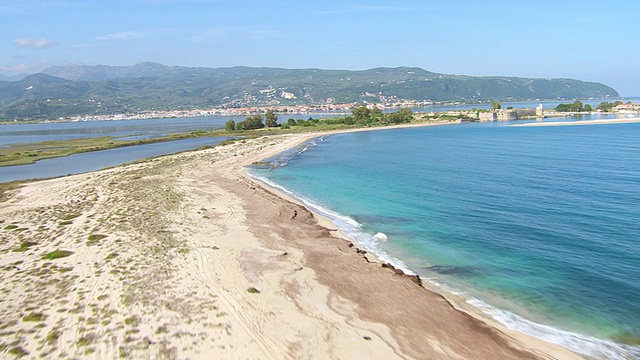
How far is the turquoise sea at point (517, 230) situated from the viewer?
13562 millimetres

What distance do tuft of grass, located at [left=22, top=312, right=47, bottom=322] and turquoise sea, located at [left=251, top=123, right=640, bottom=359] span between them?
12.7 metres

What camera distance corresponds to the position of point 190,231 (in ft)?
71.6

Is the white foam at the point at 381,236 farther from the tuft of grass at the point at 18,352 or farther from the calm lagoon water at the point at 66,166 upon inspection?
the calm lagoon water at the point at 66,166

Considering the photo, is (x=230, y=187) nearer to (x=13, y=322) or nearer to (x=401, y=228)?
(x=401, y=228)

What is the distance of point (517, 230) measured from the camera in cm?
2188

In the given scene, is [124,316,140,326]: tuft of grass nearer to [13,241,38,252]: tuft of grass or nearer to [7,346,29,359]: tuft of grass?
[7,346,29,359]: tuft of grass

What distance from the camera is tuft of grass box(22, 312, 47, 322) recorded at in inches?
490

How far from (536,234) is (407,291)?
10370 mm

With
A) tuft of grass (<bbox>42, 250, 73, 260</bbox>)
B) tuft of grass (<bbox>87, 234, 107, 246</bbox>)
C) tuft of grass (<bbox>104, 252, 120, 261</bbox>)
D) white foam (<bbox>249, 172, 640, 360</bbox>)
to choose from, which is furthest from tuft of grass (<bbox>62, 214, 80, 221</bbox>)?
white foam (<bbox>249, 172, 640, 360</bbox>)

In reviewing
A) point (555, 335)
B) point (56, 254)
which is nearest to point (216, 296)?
point (56, 254)

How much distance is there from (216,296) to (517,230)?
16.0 m

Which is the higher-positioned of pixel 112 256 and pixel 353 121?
pixel 353 121

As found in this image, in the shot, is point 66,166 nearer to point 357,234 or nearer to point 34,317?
point 357,234

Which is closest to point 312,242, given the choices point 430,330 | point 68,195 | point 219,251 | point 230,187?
point 219,251
